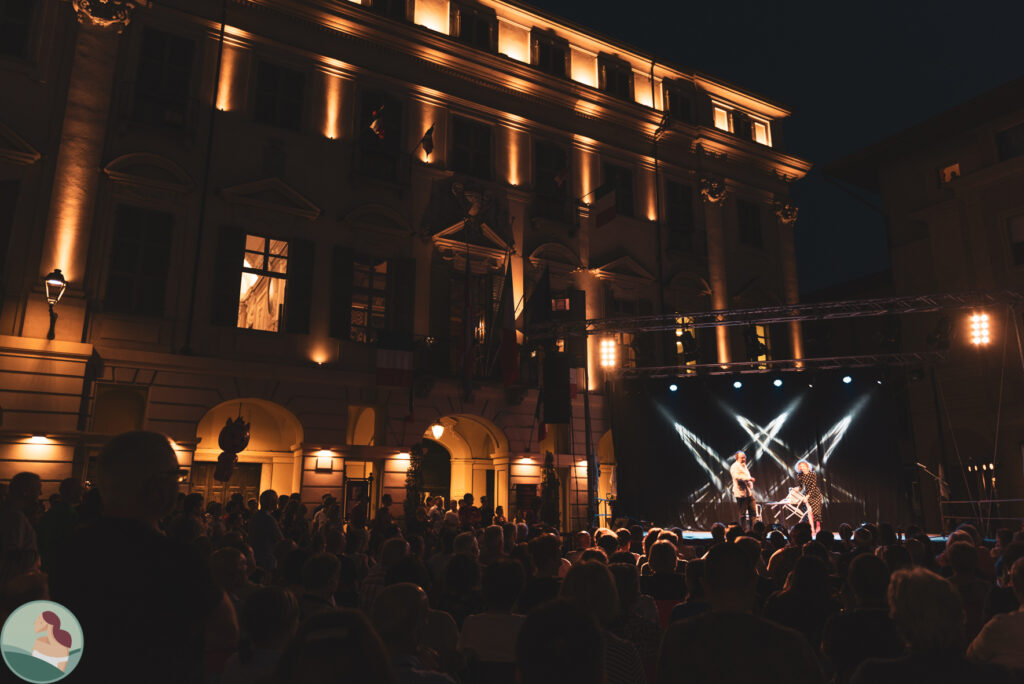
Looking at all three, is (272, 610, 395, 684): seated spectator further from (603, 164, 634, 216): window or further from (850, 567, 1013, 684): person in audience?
(603, 164, 634, 216): window

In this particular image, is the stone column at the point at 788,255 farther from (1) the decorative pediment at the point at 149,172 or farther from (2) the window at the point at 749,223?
(1) the decorative pediment at the point at 149,172

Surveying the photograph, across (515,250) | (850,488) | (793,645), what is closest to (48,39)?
(515,250)

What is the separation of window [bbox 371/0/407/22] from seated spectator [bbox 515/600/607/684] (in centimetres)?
2147

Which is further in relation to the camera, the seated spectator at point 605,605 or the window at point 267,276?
the window at point 267,276

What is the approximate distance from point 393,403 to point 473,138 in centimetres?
903

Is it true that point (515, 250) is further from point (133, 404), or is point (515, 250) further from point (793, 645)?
point (793, 645)

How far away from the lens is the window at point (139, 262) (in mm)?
16453

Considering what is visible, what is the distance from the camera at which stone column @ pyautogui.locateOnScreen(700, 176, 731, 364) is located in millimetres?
26250

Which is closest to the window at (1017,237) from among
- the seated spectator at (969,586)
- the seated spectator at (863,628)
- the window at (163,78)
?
the seated spectator at (969,586)

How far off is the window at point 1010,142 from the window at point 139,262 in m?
27.1

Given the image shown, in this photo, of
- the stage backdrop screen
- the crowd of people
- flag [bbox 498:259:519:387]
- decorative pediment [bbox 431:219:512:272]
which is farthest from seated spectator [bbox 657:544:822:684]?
the stage backdrop screen

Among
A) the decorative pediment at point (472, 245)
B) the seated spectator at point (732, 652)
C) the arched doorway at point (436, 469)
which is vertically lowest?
the seated spectator at point (732, 652)

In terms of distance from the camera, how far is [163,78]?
698 inches

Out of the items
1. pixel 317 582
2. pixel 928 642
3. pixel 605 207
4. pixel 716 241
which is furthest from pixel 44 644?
pixel 716 241
